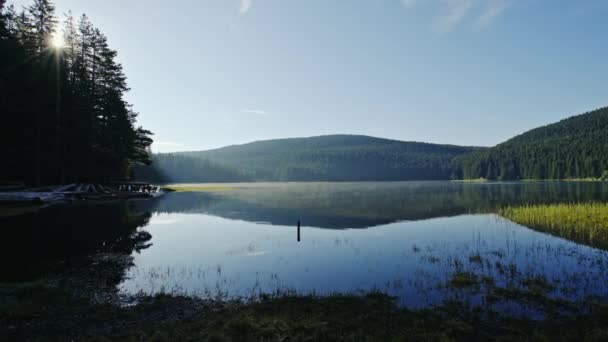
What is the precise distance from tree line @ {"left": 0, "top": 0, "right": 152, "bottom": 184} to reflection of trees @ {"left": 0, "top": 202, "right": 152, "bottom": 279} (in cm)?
1354

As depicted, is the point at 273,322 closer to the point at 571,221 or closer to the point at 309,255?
the point at 309,255

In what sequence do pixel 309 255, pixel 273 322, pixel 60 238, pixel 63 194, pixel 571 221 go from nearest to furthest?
pixel 273 322, pixel 309 255, pixel 60 238, pixel 571 221, pixel 63 194

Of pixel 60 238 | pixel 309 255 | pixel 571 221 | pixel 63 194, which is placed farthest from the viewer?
pixel 63 194

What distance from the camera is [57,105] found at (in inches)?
1705

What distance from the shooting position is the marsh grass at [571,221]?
23.2 m

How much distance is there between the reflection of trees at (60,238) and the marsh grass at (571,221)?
101 feet

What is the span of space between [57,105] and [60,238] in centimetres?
3016

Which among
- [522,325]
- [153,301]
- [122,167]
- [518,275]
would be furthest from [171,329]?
[122,167]

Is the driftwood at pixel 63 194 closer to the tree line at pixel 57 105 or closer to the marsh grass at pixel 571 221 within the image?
the tree line at pixel 57 105

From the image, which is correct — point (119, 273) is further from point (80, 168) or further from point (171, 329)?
A: point (80, 168)

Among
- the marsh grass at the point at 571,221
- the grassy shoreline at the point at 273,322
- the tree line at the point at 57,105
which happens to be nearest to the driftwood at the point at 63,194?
the tree line at the point at 57,105

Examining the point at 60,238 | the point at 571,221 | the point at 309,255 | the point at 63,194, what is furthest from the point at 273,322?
the point at 63,194

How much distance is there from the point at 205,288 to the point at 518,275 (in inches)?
547

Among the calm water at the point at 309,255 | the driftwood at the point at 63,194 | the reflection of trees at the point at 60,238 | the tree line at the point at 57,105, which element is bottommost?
the calm water at the point at 309,255
